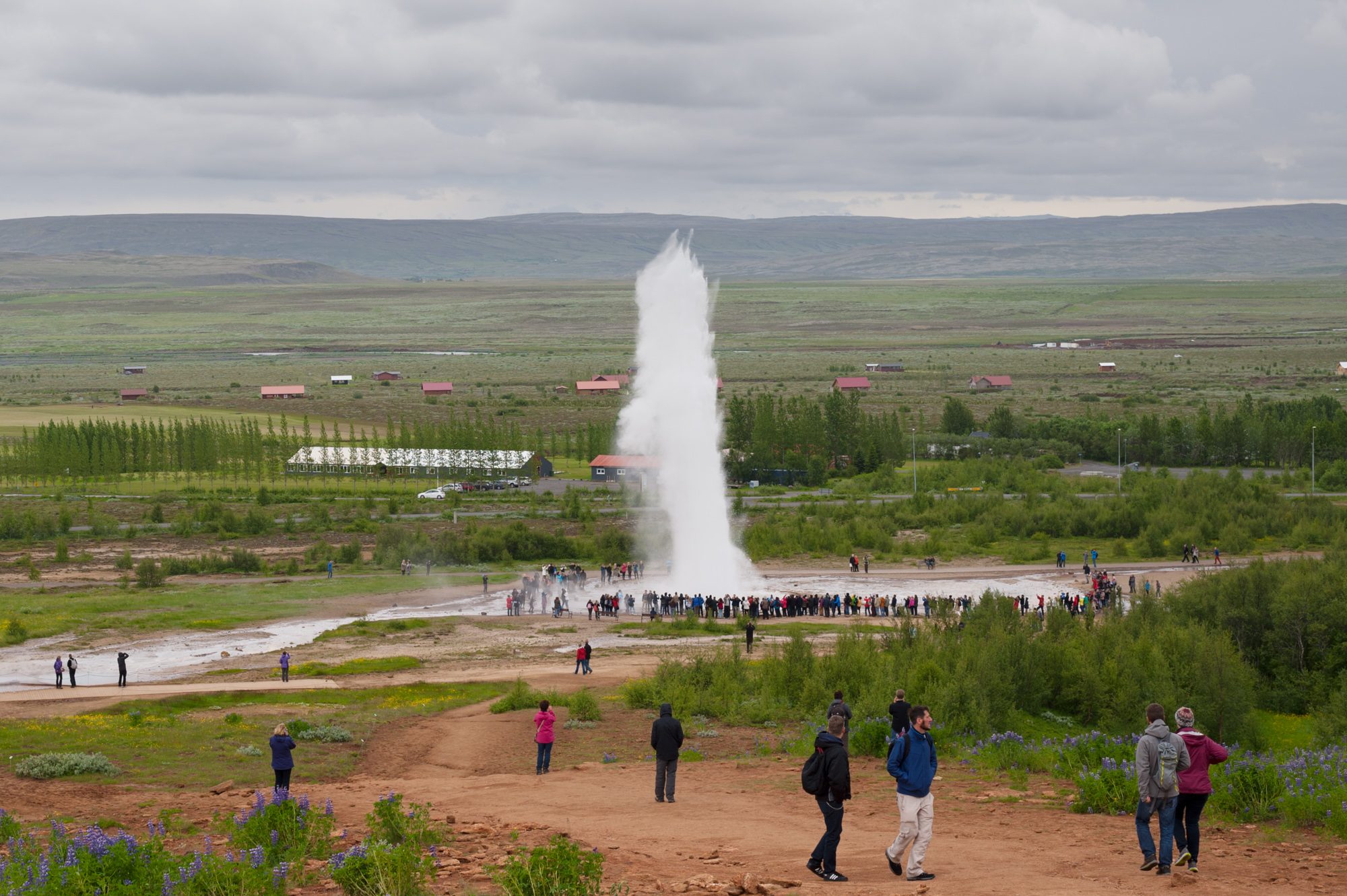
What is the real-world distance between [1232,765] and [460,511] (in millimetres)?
55452

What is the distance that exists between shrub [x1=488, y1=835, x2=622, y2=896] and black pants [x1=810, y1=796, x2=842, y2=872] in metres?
2.08

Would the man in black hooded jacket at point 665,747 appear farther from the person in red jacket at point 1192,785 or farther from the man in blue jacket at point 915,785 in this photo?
the person in red jacket at point 1192,785

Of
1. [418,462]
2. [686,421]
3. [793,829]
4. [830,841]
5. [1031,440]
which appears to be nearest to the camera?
[830,841]

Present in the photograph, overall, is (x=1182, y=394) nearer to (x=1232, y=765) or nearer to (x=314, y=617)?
(x=314, y=617)

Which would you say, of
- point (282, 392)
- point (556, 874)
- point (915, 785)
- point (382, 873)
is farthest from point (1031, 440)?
point (556, 874)

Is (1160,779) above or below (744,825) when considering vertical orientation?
above

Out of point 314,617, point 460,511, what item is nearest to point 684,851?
point 314,617

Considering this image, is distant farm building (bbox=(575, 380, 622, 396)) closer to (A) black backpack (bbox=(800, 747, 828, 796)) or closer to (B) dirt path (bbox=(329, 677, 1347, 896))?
(B) dirt path (bbox=(329, 677, 1347, 896))

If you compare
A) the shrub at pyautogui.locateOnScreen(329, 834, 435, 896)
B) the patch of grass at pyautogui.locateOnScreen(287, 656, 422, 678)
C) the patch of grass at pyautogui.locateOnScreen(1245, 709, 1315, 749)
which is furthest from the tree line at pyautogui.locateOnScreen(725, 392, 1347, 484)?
the shrub at pyautogui.locateOnScreen(329, 834, 435, 896)

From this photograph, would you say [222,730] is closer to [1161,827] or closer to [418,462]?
[1161,827]

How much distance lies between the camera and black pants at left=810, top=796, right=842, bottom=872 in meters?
11.9

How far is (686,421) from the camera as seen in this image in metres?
51.9

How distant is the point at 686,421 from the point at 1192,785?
40.3 m

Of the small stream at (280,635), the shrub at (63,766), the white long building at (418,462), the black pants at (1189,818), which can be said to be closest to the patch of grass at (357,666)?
the small stream at (280,635)
